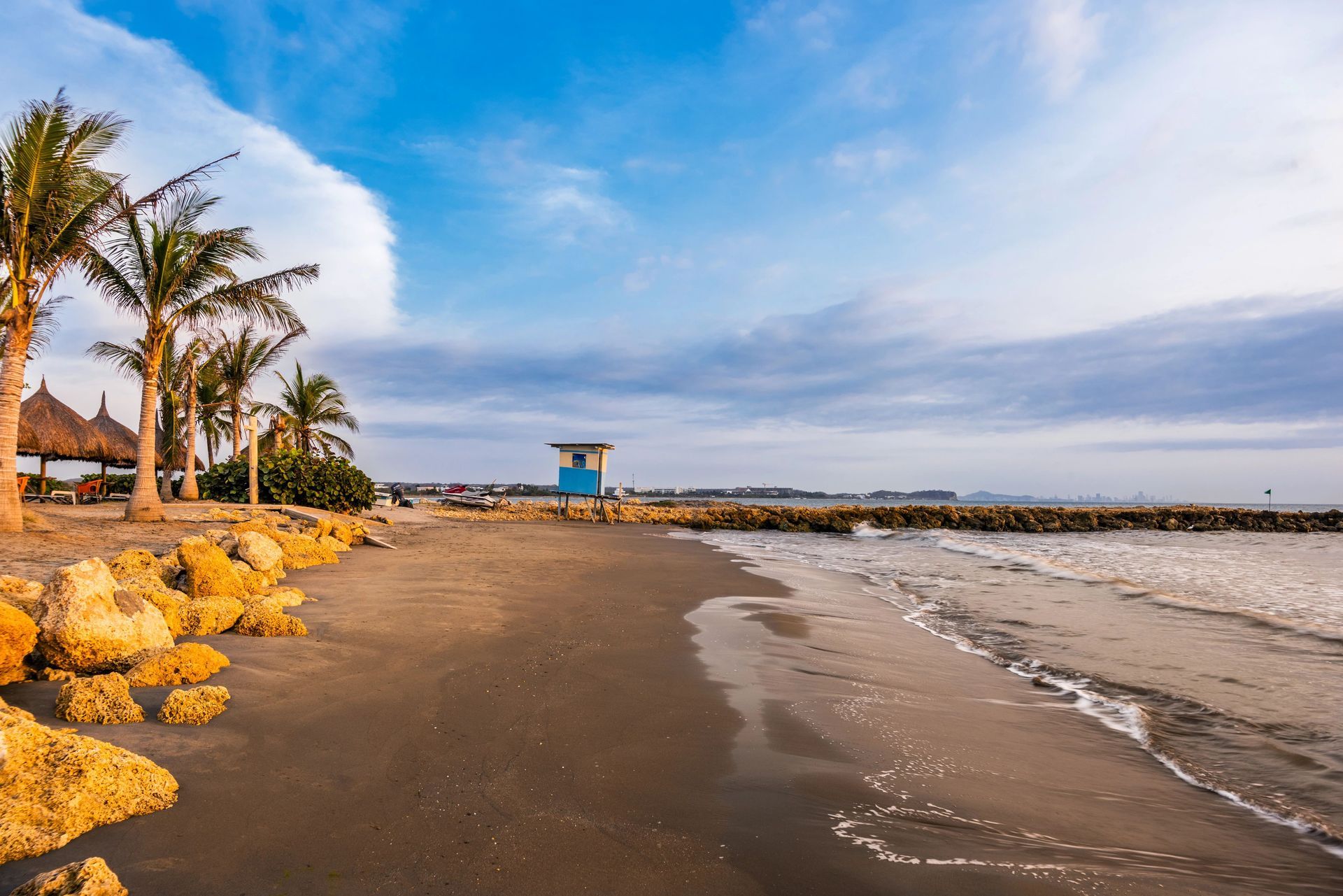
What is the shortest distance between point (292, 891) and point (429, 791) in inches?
32.0

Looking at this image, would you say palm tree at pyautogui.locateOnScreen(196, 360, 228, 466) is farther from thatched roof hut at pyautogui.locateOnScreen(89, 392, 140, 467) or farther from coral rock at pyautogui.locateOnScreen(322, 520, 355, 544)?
coral rock at pyautogui.locateOnScreen(322, 520, 355, 544)

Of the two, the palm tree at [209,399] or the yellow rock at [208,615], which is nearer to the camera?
the yellow rock at [208,615]

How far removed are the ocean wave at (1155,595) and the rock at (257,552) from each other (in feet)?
42.5

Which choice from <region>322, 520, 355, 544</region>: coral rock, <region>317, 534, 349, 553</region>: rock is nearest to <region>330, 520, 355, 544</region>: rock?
<region>322, 520, 355, 544</region>: coral rock

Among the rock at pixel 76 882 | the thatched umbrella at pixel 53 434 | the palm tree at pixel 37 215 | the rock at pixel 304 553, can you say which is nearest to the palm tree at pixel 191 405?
the thatched umbrella at pixel 53 434

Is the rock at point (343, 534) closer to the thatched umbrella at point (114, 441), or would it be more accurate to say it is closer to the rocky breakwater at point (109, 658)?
the rocky breakwater at point (109, 658)

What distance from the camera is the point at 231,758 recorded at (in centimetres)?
319

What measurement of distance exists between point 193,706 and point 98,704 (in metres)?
0.45

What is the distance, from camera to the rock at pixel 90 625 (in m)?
4.03

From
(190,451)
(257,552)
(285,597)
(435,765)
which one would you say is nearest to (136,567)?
(257,552)

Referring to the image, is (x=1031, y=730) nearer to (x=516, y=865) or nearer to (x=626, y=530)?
(x=516, y=865)

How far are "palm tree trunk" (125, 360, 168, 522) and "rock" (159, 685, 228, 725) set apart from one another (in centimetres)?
1382

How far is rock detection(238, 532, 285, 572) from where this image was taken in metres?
7.76

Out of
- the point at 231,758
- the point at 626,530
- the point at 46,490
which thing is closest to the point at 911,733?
the point at 231,758
